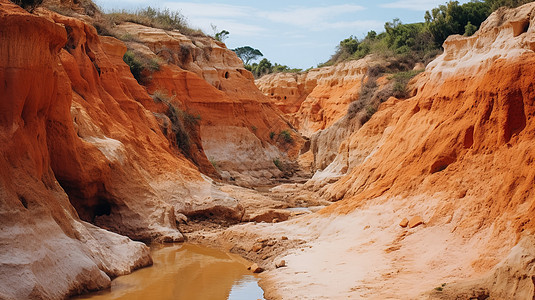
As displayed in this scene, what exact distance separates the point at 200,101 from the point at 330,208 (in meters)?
22.0

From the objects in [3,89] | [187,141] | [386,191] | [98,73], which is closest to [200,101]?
[187,141]

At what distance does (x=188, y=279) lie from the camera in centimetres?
1283

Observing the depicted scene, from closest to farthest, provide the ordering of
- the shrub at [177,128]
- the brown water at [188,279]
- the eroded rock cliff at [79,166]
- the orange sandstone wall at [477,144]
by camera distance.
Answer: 1. the eroded rock cliff at [79,166]
2. the orange sandstone wall at [477,144]
3. the brown water at [188,279]
4. the shrub at [177,128]

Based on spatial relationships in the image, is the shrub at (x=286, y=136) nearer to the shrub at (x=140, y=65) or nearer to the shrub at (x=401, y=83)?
the shrub at (x=140, y=65)

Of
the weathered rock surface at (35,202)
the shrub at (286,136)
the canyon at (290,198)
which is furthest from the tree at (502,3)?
the weathered rock surface at (35,202)

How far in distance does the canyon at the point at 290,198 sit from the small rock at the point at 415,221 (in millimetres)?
42

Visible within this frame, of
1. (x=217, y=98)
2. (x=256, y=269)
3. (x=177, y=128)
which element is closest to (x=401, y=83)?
(x=177, y=128)

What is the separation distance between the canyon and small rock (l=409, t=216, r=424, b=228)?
0.04 meters

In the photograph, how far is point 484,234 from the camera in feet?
34.2

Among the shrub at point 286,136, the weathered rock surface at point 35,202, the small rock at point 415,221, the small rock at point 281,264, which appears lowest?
the small rock at point 281,264

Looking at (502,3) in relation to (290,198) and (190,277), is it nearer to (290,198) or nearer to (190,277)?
(290,198)

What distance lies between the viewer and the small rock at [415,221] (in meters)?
12.4

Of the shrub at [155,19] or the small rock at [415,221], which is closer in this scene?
the small rock at [415,221]

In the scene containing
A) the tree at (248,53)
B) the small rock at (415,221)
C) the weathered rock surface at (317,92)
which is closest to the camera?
the small rock at (415,221)
